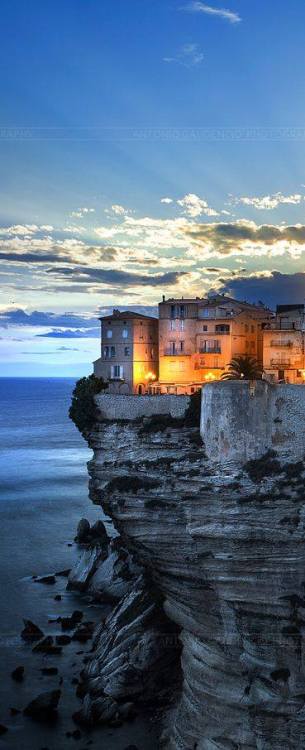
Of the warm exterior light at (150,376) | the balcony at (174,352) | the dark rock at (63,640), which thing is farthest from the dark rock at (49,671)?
the balcony at (174,352)

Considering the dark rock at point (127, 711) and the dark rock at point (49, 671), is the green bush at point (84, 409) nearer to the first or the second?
the dark rock at point (49, 671)

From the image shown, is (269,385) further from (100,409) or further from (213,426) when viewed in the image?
(100,409)

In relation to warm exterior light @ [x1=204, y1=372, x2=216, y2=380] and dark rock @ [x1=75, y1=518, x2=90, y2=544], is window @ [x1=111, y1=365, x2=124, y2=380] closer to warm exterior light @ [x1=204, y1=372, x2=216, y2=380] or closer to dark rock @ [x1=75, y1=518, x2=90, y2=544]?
warm exterior light @ [x1=204, y1=372, x2=216, y2=380]

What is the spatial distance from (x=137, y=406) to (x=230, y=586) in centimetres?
1132

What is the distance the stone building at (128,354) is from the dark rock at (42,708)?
58.7 ft

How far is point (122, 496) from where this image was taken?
103 feet

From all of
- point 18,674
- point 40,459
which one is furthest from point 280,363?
point 40,459

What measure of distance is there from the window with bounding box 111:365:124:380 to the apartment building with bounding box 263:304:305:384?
8.13m

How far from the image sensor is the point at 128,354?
146ft

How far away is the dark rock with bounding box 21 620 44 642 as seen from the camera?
121 feet

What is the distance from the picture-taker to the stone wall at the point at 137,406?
34844 mm

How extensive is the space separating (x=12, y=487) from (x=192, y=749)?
169ft

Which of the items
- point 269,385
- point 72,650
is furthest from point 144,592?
point 269,385

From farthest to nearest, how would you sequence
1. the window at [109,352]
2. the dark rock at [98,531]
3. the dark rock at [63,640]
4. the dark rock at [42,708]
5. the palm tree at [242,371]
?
1. the dark rock at [98,531]
2. the window at [109,352]
3. the palm tree at [242,371]
4. the dark rock at [63,640]
5. the dark rock at [42,708]
